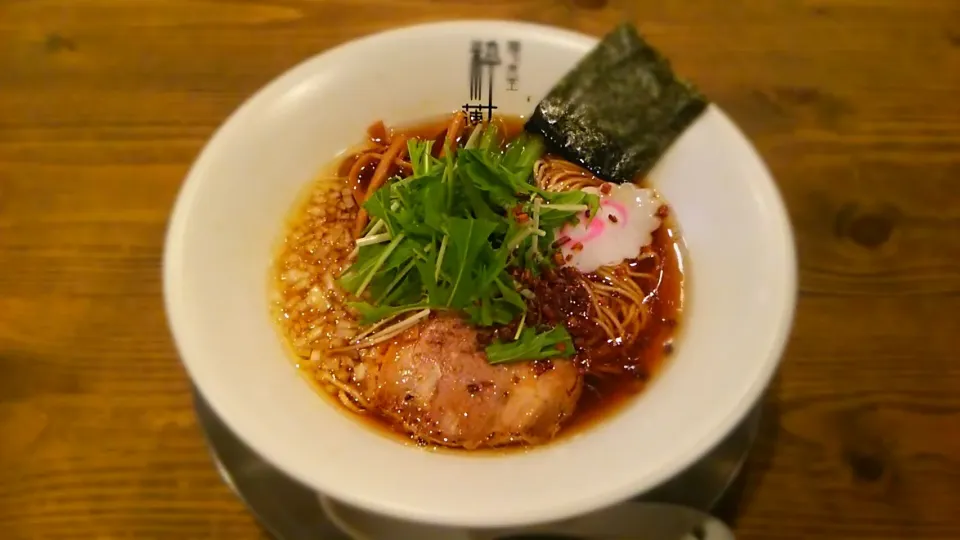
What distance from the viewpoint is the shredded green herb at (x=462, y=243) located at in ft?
4.31

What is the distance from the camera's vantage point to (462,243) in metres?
1.29

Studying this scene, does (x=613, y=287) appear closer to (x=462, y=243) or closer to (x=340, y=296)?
(x=462, y=243)

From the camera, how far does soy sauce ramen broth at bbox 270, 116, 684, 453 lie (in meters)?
1.37

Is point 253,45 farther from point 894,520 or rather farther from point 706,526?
point 894,520

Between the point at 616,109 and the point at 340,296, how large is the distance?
624 millimetres

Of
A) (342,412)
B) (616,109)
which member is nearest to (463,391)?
(342,412)

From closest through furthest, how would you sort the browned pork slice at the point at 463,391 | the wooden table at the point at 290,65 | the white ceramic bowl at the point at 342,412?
the white ceramic bowl at the point at 342,412 < the browned pork slice at the point at 463,391 < the wooden table at the point at 290,65

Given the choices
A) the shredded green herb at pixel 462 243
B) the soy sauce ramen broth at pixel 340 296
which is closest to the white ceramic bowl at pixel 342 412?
the soy sauce ramen broth at pixel 340 296

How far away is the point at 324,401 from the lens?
1.30m

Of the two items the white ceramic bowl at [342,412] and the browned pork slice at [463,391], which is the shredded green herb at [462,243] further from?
the white ceramic bowl at [342,412]

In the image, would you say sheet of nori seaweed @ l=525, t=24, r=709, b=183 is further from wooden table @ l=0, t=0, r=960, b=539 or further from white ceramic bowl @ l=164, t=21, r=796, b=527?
wooden table @ l=0, t=0, r=960, b=539

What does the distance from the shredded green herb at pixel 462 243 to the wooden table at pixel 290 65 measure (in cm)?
44

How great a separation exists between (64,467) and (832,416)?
138 centimetres

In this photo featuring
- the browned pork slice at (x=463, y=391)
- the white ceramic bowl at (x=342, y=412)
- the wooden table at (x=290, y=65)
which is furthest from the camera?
the wooden table at (x=290, y=65)
